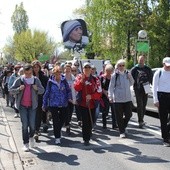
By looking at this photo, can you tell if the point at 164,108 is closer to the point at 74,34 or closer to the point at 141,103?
the point at 141,103

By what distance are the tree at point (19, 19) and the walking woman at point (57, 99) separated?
97.8 metres

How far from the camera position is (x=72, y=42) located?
1341 centimetres

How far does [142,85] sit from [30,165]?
4.94m

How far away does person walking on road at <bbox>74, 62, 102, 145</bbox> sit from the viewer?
30.5ft

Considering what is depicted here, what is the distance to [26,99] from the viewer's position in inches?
352

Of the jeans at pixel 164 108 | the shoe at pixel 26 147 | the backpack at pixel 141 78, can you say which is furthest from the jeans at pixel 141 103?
the shoe at pixel 26 147

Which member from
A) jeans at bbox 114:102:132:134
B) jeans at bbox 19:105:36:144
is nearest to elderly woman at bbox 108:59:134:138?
jeans at bbox 114:102:132:134

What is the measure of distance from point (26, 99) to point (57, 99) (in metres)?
0.72

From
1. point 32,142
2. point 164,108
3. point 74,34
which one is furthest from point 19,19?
point 164,108

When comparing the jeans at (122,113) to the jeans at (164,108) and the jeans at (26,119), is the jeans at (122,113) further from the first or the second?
the jeans at (26,119)

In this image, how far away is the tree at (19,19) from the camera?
106125mm

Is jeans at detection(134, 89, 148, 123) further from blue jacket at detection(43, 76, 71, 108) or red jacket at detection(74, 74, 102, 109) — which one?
blue jacket at detection(43, 76, 71, 108)

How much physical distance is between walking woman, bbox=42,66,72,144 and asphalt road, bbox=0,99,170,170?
492 mm

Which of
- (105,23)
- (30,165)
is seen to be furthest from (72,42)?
(105,23)
